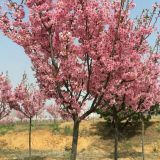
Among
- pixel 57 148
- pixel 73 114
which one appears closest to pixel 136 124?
pixel 57 148

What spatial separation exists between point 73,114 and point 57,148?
3636 cm

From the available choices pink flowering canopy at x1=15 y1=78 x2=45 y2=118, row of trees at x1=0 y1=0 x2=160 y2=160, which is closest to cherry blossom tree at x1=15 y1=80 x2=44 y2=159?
pink flowering canopy at x1=15 y1=78 x2=45 y2=118

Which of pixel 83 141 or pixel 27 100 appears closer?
pixel 27 100

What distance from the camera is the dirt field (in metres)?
43.5

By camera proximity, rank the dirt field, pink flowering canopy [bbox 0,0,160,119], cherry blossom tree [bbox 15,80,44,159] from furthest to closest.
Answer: the dirt field → cherry blossom tree [bbox 15,80,44,159] → pink flowering canopy [bbox 0,0,160,119]

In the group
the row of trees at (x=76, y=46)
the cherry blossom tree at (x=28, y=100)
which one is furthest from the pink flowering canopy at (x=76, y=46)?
the cherry blossom tree at (x=28, y=100)

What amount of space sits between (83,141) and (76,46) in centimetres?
3664

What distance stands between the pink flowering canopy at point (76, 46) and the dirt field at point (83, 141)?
2522cm

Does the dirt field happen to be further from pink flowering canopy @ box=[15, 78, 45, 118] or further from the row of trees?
the row of trees

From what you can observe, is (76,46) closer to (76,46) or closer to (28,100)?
(76,46)

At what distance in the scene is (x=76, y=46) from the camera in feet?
44.4

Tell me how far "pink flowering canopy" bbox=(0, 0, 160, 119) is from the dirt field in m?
25.2

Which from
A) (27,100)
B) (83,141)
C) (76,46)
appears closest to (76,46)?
(76,46)

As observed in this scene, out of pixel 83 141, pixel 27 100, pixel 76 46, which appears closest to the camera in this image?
pixel 76 46
